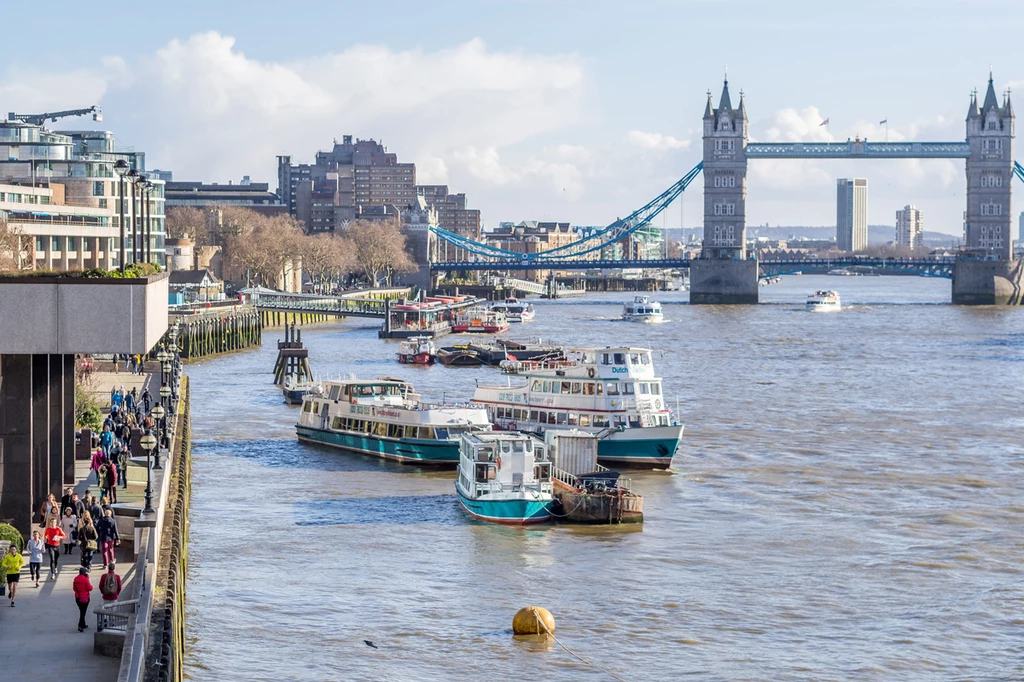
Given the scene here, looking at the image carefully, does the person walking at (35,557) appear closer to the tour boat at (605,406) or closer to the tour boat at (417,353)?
the tour boat at (605,406)

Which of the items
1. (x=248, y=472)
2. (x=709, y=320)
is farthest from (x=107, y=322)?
(x=709, y=320)

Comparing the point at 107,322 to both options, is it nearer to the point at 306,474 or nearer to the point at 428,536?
the point at 428,536

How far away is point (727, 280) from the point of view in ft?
630

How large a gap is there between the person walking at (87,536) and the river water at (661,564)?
103 inches

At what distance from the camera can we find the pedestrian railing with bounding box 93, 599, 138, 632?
2286cm

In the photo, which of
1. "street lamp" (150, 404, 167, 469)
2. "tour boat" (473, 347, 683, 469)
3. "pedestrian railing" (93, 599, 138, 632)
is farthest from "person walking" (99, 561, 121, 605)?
"tour boat" (473, 347, 683, 469)

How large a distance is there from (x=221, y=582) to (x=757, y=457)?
24558mm

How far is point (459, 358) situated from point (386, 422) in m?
44.9

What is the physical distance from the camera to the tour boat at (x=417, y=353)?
3752 inches

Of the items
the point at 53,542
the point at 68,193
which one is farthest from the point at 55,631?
the point at 68,193

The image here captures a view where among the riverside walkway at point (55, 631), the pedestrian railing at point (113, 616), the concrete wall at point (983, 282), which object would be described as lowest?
the riverside walkway at point (55, 631)

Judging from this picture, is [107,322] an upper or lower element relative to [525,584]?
upper

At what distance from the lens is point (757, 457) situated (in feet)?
176

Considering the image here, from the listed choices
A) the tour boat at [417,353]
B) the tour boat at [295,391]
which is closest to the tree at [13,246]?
the tour boat at [295,391]
